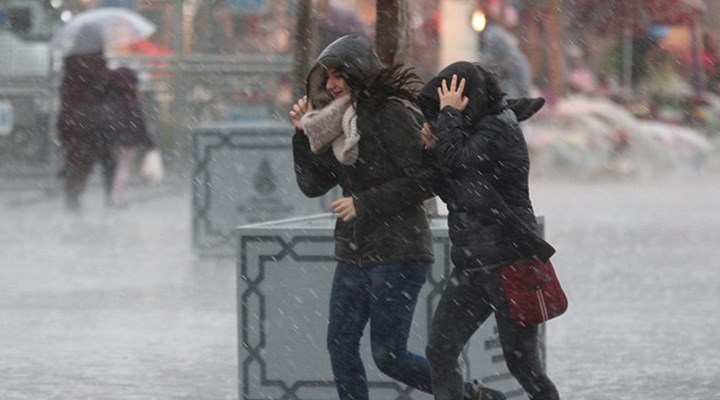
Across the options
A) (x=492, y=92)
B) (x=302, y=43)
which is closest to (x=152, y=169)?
(x=302, y=43)

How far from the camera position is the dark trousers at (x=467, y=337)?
21.5ft

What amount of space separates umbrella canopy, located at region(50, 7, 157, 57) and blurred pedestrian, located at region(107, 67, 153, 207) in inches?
14.9

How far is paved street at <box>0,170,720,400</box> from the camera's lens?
8.92 metres

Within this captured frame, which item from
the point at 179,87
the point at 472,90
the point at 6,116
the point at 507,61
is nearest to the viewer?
the point at 472,90

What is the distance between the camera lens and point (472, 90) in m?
6.56

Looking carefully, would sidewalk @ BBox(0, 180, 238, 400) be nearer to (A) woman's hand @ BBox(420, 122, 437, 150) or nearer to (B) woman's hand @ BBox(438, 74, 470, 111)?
(A) woman's hand @ BBox(420, 122, 437, 150)

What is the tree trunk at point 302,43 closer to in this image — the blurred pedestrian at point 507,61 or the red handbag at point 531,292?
the red handbag at point 531,292

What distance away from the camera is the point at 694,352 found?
9.78 metres

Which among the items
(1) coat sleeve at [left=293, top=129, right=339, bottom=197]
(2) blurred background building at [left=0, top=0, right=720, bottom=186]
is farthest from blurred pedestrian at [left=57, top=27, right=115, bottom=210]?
(1) coat sleeve at [left=293, top=129, right=339, bottom=197]

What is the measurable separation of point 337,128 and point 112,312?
16.6 feet

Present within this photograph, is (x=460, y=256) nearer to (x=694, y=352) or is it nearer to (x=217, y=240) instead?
(x=694, y=352)

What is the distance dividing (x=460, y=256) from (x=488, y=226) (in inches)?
5.8

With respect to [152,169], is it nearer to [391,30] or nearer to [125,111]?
[125,111]

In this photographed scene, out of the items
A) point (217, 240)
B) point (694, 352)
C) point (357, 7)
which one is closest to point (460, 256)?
point (694, 352)
